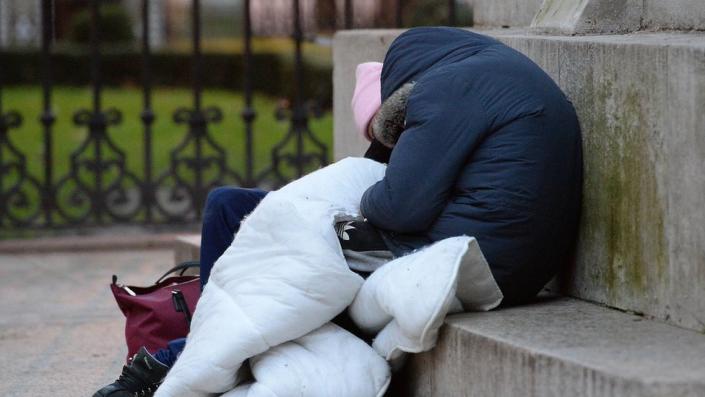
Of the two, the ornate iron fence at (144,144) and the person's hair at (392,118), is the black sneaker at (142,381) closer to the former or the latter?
the person's hair at (392,118)

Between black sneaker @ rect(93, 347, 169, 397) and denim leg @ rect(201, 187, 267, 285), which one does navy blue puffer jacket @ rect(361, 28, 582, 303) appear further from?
black sneaker @ rect(93, 347, 169, 397)

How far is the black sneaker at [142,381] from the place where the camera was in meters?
4.05

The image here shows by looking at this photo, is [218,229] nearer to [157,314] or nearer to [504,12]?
[157,314]

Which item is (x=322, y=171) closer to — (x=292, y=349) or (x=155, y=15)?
(x=292, y=349)

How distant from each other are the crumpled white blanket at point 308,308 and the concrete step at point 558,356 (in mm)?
100

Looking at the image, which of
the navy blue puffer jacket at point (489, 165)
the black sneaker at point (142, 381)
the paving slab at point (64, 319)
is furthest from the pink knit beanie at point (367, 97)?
the paving slab at point (64, 319)

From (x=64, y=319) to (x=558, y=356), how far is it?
306 centimetres

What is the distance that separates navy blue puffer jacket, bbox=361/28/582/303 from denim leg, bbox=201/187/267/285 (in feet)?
1.85

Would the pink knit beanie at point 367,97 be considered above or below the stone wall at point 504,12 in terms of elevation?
below

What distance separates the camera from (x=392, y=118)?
388 cm

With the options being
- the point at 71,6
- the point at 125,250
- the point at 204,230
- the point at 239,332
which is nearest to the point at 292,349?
the point at 239,332

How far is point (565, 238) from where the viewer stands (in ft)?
12.4

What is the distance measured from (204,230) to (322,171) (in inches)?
17.7

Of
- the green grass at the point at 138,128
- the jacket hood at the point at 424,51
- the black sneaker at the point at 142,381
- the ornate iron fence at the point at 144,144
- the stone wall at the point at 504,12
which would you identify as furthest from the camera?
the green grass at the point at 138,128
